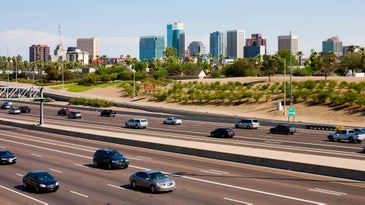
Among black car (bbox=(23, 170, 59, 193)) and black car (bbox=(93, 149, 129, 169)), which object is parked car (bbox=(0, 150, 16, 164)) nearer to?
black car (bbox=(93, 149, 129, 169))

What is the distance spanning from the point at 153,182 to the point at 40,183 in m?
6.13

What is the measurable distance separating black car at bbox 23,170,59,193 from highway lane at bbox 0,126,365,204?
402 millimetres

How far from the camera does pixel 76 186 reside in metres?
29.2

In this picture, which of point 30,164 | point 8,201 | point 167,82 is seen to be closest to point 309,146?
point 30,164

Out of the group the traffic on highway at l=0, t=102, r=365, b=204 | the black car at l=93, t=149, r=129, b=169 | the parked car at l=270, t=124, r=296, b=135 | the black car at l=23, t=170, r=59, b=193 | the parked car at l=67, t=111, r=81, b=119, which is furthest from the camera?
the parked car at l=67, t=111, r=81, b=119

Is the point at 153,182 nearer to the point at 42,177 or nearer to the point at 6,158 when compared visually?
the point at 42,177

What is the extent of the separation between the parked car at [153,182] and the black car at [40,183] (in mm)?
4422

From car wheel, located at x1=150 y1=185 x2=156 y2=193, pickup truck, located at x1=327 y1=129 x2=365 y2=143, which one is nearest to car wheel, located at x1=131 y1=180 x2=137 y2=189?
car wheel, located at x1=150 y1=185 x2=156 y2=193

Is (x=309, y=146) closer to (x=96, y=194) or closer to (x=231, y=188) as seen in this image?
(x=231, y=188)

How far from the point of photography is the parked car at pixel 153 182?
26781 millimetres

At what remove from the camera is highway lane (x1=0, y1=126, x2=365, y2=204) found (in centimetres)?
2531

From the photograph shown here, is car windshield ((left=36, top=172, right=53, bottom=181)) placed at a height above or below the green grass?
below

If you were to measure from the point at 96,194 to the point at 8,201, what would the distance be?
437cm

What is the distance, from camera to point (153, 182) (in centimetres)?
2689
